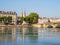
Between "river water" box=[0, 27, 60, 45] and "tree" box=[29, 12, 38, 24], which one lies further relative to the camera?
"tree" box=[29, 12, 38, 24]

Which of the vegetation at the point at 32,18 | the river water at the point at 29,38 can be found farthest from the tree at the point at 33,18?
the river water at the point at 29,38

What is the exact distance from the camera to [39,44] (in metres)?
18.2

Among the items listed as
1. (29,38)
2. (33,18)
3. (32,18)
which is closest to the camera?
(29,38)

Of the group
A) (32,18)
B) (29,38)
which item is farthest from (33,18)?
(29,38)

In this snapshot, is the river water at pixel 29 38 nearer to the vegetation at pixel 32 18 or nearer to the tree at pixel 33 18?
the vegetation at pixel 32 18

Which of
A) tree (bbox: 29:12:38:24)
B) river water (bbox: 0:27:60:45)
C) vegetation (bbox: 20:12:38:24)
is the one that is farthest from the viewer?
tree (bbox: 29:12:38:24)

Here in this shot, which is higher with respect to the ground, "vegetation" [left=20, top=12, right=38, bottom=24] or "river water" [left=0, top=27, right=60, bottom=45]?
"vegetation" [left=20, top=12, right=38, bottom=24]

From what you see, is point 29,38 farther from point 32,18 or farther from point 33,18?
point 33,18

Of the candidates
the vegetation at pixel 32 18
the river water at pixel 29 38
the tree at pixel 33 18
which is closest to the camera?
the river water at pixel 29 38

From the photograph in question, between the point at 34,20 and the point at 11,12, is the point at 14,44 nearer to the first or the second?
the point at 34,20

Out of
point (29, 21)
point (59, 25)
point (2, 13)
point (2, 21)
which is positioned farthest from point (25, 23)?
point (2, 13)

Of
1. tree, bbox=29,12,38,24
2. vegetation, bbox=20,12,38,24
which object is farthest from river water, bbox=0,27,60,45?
tree, bbox=29,12,38,24

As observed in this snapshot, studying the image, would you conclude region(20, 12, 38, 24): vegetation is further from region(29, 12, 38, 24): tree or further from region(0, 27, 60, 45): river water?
region(0, 27, 60, 45): river water

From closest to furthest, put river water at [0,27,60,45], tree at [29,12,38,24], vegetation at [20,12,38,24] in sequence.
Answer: river water at [0,27,60,45], vegetation at [20,12,38,24], tree at [29,12,38,24]
